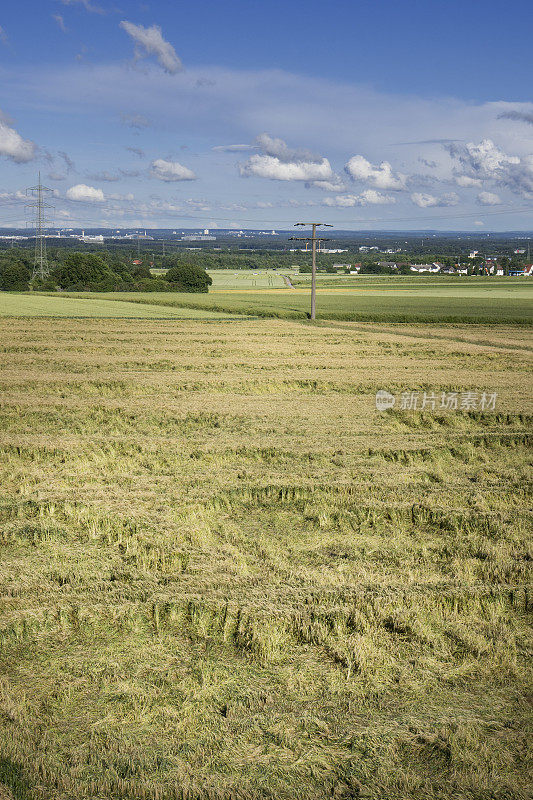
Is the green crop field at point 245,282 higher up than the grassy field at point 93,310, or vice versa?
the green crop field at point 245,282

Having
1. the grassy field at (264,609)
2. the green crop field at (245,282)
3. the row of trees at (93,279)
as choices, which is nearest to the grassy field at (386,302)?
the row of trees at (93,279)

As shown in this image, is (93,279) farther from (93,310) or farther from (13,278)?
(93,310)

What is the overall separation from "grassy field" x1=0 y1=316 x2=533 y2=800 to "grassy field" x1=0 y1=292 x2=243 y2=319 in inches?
1800

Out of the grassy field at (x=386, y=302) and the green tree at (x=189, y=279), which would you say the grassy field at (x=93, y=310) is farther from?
the green tree at (x=189, y=279)

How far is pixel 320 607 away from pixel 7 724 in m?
3.77

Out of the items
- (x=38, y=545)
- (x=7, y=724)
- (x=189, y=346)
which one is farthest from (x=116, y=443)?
(x=189, y=346)

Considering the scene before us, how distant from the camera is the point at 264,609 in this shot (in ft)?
27.7

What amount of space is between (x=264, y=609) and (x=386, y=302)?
259 feet

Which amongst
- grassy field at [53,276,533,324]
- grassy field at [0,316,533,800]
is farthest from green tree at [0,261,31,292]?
grassy field at [0,316,533,800]

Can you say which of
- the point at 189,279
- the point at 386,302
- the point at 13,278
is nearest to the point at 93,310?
the point at 386,302

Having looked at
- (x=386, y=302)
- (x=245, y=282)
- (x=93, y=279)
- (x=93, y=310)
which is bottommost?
(x=93, y=310)

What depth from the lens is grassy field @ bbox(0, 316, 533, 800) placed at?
5980 mm

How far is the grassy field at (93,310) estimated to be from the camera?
64.1m

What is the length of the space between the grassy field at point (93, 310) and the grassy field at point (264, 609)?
45716mm
